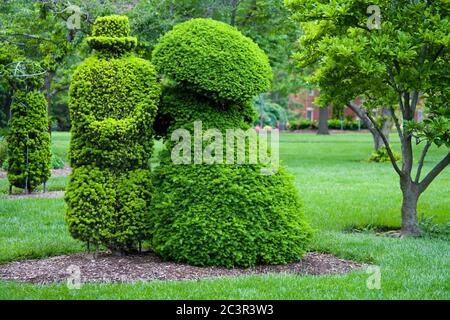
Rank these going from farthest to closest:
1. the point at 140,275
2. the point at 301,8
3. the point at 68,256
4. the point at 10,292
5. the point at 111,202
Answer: the point at 301,8 → the point at 68,256 → the point at 111,202 → the point at 140,275 → the point at 10,292

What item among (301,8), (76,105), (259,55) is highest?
(301,8)

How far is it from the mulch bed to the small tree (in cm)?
244

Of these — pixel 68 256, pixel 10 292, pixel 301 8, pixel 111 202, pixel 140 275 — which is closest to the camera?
pixel 10 292

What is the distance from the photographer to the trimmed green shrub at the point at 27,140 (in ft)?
44.5

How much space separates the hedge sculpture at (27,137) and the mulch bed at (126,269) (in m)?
6.67

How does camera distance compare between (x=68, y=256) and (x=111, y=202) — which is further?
(x=68, y=256)

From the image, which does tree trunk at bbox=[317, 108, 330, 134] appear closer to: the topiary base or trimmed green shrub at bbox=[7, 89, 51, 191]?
trimmed green shrub at bbox=[7, 89, 51, 191]

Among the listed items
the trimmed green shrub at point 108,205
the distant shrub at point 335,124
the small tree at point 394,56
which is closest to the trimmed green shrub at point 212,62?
the trimmed green shrub at point 108,205

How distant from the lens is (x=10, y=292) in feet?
19.0

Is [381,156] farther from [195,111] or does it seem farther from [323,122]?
[323,122]

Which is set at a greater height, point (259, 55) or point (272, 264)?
point (259, 55)

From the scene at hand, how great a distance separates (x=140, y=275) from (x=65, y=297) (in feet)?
3.37
